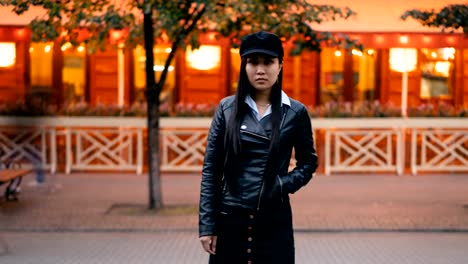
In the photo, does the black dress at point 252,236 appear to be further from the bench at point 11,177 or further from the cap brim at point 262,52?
Result: the bench at point 11,177

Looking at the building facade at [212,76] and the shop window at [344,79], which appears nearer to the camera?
Result: the building facade at [212,76]

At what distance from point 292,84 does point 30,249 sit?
500 inches

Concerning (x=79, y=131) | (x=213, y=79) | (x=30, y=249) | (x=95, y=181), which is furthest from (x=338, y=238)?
(x=213, y=79)

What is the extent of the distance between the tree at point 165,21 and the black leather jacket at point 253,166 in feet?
17.6

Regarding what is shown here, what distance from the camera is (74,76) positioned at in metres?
19.8

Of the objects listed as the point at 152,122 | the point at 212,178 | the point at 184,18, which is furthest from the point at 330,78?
the point at 212,178

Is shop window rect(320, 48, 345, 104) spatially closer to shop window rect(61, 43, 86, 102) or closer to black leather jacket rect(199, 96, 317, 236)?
shop window rect(61, 43, 86, 102)

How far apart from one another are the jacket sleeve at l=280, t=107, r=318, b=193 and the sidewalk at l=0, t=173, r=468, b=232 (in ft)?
17.0

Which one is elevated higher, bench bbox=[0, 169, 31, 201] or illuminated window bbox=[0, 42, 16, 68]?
illuminated window bbox=[0, 42, 16, 68]

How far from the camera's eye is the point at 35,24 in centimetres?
1002

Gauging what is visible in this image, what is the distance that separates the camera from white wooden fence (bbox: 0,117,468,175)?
14094 mm

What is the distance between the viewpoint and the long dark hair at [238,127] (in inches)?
155

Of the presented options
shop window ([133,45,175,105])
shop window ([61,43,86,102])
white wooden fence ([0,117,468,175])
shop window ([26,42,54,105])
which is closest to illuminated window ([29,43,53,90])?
shop window ([26,42,54,105])

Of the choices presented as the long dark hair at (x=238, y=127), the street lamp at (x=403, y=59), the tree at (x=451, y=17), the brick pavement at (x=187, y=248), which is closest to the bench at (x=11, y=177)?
the brick pavement at (x=187, y=248)
